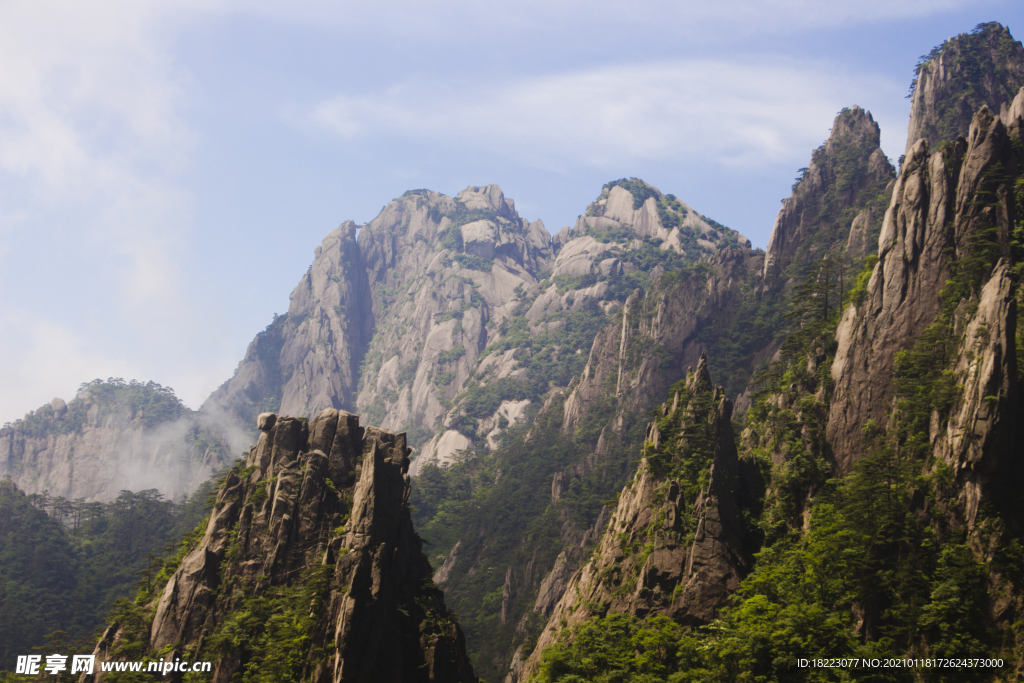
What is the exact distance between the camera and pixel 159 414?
195500 mm

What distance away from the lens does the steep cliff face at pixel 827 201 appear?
109m

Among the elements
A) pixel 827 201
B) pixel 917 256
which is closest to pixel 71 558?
pixel 917 256

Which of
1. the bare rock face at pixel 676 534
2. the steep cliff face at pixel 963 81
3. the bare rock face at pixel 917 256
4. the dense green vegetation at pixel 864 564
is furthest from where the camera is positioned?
the steep cliff face at pixel 963 81

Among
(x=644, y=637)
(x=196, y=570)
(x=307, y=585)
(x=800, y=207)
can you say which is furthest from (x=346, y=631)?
(x=800, y=207)

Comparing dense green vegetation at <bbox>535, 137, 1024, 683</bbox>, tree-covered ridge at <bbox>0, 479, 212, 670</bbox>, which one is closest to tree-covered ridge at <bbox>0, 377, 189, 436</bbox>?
tree-covered ridge at <bbox>0, 479, 212, 670</bbox>

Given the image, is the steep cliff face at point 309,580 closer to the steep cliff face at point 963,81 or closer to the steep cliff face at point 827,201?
the steep cliff face at point 827,201

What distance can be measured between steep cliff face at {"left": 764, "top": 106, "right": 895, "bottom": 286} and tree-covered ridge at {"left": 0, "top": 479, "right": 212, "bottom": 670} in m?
77.3

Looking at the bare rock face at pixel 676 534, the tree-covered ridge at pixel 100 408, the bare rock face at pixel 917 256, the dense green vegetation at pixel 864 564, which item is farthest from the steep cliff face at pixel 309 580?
the tree-covered ridge at pixel 100 408

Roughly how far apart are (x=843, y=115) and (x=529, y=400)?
266 feet

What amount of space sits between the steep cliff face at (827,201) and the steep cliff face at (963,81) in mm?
8963

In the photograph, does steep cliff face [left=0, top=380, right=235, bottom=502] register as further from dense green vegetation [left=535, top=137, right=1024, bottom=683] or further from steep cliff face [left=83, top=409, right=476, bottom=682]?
dense green vegetation [left=535, top=137, right=1024, bottom=683]

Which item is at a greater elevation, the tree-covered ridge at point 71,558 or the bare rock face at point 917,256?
the bare rock face at point 917,256

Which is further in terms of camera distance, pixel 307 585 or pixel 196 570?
pixel 196 570

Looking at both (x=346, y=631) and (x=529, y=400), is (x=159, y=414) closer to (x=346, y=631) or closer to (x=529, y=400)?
(x=529, y=400)
